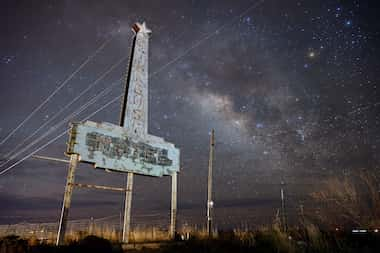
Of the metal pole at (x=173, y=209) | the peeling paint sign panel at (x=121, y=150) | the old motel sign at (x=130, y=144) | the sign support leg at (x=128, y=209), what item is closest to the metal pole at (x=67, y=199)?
the old motel sign at (x=130, y=144)

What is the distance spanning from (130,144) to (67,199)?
3.18m

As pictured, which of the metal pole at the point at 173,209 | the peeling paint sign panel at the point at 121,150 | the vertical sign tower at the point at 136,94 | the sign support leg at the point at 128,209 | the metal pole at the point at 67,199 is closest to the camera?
the metal pole at the point at 67,199

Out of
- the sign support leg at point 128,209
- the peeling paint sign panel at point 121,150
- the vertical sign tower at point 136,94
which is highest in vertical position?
the vertical sign tower at point 136,94

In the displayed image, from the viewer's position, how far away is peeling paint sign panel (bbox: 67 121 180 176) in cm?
932

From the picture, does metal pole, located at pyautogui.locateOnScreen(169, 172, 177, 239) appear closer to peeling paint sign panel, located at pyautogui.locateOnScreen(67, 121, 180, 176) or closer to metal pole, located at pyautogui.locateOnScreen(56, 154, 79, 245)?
peeling paint sign panel, located at pyautogui.locateOnScreen(67, 121, 180, 176)

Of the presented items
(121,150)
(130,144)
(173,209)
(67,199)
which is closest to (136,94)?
(130,144)

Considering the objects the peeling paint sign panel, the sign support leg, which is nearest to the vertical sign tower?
the sign support leg

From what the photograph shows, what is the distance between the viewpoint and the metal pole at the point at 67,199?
26.8 feet

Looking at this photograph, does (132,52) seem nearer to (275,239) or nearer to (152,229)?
(152,229)

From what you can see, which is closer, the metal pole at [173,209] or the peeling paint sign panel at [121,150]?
the peeling paint sign panel at [121,150]

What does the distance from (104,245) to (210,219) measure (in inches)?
338

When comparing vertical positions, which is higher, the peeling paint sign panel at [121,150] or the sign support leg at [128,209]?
the peeling paint sign panel at [121,150]

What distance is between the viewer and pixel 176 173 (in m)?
12.7

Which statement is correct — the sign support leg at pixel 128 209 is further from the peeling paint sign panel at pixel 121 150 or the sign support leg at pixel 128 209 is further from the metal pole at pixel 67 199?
the metal pole at pixel 67 199
